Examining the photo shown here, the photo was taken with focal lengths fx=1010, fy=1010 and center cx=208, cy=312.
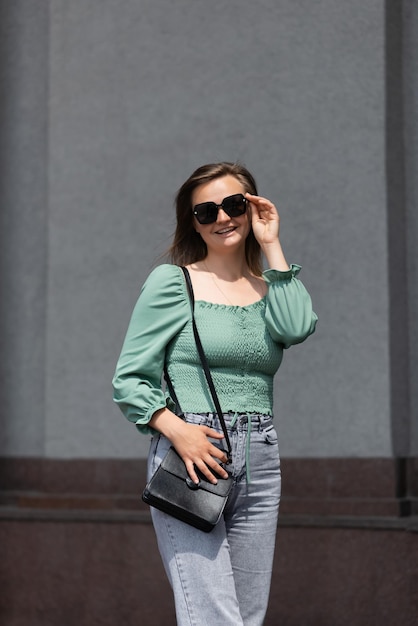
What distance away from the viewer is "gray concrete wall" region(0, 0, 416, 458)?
17.9 feet

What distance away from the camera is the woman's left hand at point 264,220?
132 inches

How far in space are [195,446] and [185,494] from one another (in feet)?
0.48

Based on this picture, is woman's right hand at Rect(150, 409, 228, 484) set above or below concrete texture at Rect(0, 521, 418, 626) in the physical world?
above

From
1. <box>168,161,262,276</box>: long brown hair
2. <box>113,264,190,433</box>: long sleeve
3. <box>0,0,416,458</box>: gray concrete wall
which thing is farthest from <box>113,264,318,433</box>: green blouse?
<box>0,0,416,458</box>: gray concrete wall

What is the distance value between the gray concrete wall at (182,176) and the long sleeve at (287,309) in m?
2.16

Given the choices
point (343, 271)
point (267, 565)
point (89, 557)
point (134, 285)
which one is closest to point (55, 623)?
point (89, 557)

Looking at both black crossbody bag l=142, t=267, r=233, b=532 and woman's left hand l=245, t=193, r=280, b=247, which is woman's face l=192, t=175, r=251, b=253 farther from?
black crossbody bag l=142, t=267, r=233, b=532

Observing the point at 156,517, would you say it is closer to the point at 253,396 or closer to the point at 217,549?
the point at 217,549

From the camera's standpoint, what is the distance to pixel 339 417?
213 inches

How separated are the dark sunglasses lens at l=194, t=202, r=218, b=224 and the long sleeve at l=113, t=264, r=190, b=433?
0.79 ft

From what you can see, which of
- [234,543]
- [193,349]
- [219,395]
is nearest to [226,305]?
[193,349]

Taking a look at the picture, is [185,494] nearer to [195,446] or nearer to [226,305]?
[195,446]

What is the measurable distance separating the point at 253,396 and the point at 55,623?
132 inches

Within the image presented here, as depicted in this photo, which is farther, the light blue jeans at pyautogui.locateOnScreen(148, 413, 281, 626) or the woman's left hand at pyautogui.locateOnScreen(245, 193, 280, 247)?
the woman's left hand at pyautogui.locateOnScreen(245, 193, 280, 247)
